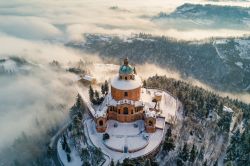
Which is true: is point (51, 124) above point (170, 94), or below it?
below

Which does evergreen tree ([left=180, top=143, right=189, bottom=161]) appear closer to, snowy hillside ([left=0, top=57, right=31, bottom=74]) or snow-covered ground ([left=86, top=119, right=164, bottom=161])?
snow-covered ground ([left=86, top=119, right=164, bottom=161])

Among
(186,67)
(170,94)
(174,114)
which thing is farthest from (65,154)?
(186,67)

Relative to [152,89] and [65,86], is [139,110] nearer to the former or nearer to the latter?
[152,89]

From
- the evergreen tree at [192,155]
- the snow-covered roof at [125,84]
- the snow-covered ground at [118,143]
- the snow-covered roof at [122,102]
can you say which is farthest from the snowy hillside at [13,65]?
the evergreen tree at [192,155]

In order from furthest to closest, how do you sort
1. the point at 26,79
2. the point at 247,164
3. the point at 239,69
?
the point at 239,69, the point at 26,79, the point at 247,164

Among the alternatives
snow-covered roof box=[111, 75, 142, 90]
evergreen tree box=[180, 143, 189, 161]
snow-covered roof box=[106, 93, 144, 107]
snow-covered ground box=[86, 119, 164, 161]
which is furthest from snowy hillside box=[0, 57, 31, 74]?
evergreen tree box=[180, 143, 189, 161]

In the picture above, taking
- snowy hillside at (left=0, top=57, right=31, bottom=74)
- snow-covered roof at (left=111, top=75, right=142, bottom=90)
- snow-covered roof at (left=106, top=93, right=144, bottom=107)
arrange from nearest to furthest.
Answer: snow-covered roof at (left=106, top=93, right=144, bottom=107) → snow-covered roof at (left=111, top=75, right=142, bottom=90) → snowy hillside at (left=0, top=57, right=31, bottom=74)

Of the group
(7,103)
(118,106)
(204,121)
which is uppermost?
(118,106)

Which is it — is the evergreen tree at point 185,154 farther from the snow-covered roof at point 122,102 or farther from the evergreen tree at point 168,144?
the snow-covered roof at point 122,102

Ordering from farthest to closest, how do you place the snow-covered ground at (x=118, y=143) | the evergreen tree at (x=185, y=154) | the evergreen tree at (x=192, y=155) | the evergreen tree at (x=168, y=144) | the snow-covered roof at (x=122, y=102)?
1. the snow-covered roof at (x=122, y=102)
2. the evergreen tree at (x=168, y=144)
3. the snow-covered ground at (x=118, y=143)
4. the evergreen tree at (x=185, y=154)
5. the evergreen tree at (x=192, y=155)

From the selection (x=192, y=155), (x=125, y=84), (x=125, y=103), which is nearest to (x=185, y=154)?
(x=192, y=155)

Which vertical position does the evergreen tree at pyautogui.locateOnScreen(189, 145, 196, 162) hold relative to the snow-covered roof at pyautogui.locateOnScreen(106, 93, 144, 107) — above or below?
below
